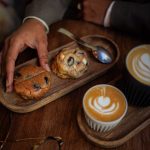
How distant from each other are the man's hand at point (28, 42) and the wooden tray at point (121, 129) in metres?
0.22

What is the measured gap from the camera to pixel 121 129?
601mm

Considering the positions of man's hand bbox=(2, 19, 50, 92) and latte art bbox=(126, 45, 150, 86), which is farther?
man's hand bbox=(2, 19, 50, 92)

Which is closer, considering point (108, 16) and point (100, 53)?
point (100, 53)

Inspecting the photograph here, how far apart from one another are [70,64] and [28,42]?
0.17 meters

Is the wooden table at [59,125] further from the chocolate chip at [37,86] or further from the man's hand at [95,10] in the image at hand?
the man's hand at [95,10]

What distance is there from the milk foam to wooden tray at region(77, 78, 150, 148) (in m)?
0.10

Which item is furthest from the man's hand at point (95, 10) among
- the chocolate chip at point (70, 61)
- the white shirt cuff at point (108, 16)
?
the chocolate chip at point (70, 61)

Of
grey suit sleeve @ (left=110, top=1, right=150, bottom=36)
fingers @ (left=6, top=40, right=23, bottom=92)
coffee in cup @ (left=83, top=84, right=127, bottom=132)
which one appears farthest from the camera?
grey suit sleeve @ (left=110, top=1, right=150, bottom=36)

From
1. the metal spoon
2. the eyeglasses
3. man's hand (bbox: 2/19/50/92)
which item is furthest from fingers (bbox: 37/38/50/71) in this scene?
the eyeglasses

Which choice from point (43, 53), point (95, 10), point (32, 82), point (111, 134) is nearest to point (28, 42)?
point (43, 53)

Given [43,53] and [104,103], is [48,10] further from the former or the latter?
[104,103]

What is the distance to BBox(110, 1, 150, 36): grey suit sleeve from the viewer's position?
2.67 ft

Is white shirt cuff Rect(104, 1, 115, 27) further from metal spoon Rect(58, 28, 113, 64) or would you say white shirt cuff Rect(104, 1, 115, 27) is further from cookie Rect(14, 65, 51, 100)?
cookie Rect(14, 65, 51, 100)

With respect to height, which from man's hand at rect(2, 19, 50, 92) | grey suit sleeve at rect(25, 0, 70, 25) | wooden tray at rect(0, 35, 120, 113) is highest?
grey suit sleeve at rect(25, 0, 70, 25)
